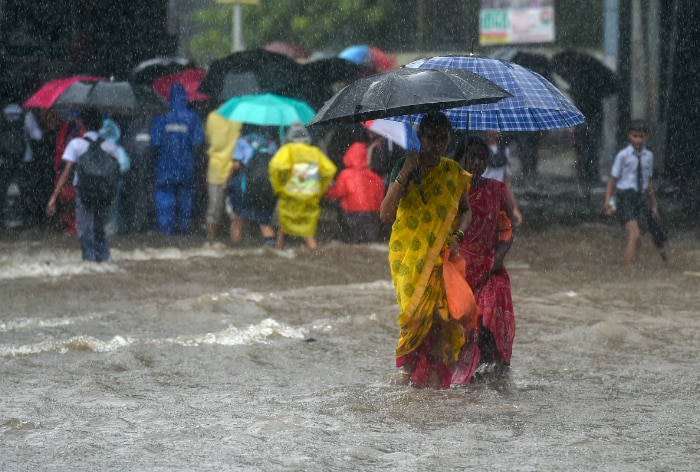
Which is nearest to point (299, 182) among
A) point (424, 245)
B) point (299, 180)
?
point (299, 180)

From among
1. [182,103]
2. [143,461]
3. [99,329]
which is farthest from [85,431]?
[182,103]

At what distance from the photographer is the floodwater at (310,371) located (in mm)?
5422

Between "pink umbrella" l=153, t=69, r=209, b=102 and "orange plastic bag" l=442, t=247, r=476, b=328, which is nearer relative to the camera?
"orange plastic bag" l=442, t=247, r=476, b=328

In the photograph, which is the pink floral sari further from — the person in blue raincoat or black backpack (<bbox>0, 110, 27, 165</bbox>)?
black backpack (<bbox>0, 110, 27, 165</bbox>)

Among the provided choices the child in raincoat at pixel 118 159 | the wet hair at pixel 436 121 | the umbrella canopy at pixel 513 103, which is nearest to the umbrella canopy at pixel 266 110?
the child in raincoat at pixel 118 159

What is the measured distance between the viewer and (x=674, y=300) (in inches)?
413

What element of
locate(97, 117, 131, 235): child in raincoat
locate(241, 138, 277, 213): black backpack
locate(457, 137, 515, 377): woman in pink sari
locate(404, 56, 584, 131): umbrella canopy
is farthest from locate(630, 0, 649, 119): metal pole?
locate(457, 137, 515, 377): woman in pink sari

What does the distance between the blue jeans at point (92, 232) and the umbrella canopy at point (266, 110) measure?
2.18 metres

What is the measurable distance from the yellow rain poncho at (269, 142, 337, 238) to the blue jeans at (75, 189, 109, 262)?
2174 mm

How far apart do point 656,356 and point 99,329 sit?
3899 millimetres

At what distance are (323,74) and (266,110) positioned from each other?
2.51 metres

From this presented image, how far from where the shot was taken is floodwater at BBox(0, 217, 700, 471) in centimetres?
542

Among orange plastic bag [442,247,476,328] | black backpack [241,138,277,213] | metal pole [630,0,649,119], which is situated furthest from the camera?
metal pole [630,0,649,119]

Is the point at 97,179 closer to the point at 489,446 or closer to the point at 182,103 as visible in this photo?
the point at 182,103
